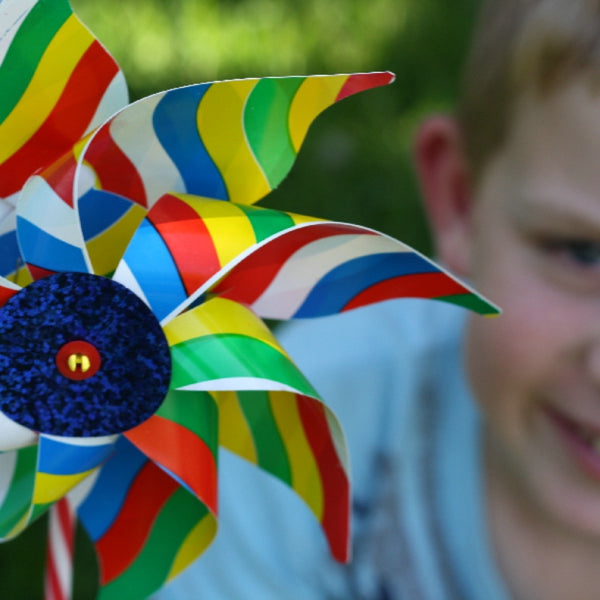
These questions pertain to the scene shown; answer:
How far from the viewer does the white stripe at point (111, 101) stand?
28.4 inches

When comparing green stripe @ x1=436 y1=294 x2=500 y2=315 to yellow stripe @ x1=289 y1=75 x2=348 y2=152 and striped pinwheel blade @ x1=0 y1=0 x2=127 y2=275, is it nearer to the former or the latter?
yellow stripe @ x1=289 y1=75 x2=348 y2=152

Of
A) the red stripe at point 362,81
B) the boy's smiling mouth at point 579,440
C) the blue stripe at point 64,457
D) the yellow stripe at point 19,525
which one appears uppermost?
the red stripe at point 362,81

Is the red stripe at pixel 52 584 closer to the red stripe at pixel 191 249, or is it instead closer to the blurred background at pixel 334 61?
the red stripe at pixel 191 249

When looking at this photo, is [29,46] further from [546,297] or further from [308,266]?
[546,297]

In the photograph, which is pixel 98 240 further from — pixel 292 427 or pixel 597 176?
pixel 597 176

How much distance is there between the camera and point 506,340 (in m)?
0.99

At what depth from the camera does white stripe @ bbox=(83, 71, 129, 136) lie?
28.4 inches

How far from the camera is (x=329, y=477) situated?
30.1 inches

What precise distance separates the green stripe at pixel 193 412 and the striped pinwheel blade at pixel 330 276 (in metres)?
0.07

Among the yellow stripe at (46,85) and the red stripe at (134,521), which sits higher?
the yellow stripe at (46,85)

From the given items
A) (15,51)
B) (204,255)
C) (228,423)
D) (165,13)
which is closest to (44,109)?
(15,51)

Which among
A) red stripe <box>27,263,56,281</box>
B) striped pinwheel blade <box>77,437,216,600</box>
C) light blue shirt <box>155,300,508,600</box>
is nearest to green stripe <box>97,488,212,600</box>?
striped pinwheel blade <box>77,437,216,600</box>

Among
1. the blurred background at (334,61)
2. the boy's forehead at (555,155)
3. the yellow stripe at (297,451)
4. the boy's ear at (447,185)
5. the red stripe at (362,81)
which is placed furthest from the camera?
the blurred background at (334,61)

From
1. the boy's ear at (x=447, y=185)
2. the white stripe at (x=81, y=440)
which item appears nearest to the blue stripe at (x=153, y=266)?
the white stripe at (x=81, y=440)
